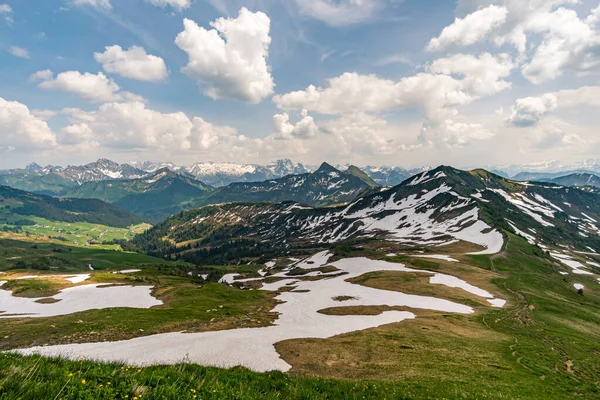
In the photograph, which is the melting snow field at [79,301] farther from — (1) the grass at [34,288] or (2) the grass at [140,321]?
(2) the grass at [140,321]

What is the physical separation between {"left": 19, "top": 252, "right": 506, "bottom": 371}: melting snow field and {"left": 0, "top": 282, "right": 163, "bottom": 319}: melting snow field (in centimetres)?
3382

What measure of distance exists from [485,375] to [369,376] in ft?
38.8

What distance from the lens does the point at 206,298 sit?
79.0m

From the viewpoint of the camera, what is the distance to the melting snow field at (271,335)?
3284 centimetres

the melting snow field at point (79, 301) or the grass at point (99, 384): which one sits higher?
the grass at point (99, 384)

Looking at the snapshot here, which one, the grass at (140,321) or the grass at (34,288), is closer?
the grass at (140,321)

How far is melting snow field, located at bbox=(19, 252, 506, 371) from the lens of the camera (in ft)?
108

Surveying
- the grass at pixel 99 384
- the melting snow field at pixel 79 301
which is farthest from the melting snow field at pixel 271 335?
the melting snow field at pixel 79 301

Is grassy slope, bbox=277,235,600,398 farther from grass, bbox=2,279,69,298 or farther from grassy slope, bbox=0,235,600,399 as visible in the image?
grass, bbox=2,279,69,298

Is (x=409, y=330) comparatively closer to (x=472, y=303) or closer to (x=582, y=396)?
(x=582, y=396)

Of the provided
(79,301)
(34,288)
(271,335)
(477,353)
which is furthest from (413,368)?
(34,288)

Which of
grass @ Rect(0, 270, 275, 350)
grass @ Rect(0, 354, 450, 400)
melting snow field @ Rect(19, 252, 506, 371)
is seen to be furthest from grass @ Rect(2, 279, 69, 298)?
grass @ Rect(0, 354, 450, 400)

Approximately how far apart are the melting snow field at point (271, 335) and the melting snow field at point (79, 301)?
33816 mm

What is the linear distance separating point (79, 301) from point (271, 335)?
58.2 meters
